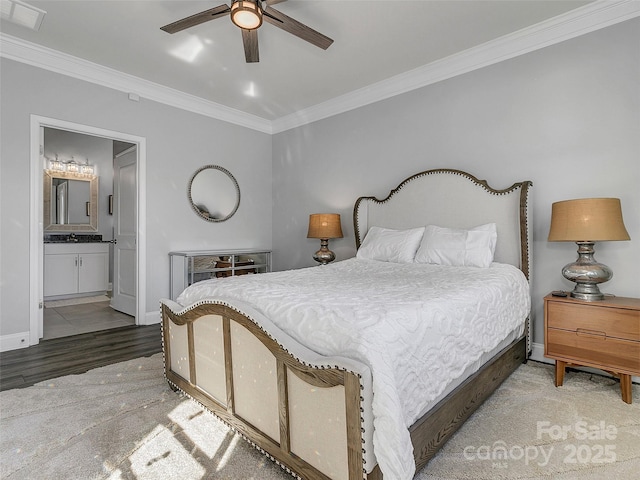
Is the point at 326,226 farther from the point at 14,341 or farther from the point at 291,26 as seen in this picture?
the point at 14,341

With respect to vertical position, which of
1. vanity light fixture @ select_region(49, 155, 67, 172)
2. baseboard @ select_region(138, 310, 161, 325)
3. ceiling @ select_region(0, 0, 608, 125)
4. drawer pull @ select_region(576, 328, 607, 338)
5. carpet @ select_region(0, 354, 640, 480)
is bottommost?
carpet @ select_region(0, 354, 640, 480)

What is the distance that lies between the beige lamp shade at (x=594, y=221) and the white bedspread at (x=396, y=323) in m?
0.52

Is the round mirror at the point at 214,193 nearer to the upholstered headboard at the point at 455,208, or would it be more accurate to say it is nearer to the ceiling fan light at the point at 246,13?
the upholstered headboard at the point at 455,208

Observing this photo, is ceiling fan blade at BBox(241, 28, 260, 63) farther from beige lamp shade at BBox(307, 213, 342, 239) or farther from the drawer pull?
the drawer pull

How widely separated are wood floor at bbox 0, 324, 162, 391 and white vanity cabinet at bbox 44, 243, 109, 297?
257 cm

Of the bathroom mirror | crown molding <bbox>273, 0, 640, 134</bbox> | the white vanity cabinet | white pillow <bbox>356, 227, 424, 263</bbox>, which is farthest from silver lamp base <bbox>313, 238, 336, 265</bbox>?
the bathroom mirror

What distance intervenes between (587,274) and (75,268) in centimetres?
675

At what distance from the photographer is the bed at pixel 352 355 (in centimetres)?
113

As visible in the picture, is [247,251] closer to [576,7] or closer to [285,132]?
[285,132]

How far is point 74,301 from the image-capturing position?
5449 mm

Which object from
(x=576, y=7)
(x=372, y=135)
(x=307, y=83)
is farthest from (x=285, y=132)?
(x=576, y=7)

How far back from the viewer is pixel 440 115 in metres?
3.48

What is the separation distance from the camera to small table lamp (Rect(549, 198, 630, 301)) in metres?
2.22

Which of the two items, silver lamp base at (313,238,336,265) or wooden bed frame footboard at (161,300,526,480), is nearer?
wooden bed frame footboard at (161,300,526,480)
